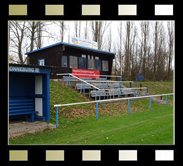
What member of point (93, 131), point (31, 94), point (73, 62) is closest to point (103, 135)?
point (93, 131)

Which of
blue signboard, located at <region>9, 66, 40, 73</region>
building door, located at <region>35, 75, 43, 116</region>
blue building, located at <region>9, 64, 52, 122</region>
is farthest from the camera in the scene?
building door, located at <region>35, 75, 43, 116</region>

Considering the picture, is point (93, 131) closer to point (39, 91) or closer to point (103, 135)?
point (103, 135)

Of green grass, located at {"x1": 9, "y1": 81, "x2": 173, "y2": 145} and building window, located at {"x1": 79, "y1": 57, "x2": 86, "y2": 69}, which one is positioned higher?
building window, located at {"x1": 79, "y1": 57, "x2": 86, "y2": 69}

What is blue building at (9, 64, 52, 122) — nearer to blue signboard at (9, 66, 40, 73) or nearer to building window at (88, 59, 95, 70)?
blue signboard at (9, 66, 40, 73)

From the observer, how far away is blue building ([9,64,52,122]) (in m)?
8.75

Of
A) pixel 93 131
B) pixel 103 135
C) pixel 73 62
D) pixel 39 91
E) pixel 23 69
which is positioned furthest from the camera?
pixel 73 62

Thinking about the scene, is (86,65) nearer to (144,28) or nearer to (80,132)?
(80,132)

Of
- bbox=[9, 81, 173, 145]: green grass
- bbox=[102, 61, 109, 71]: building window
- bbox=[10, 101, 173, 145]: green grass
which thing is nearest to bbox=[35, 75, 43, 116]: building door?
bbox=[9, 81, 173, 145]: green grass

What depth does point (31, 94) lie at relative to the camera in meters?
9.46

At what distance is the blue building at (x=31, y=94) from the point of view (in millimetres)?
8750

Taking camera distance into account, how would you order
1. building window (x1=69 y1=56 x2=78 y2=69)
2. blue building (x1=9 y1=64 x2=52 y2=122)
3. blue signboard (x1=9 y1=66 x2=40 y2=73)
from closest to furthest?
blue signboard (x1=9 y1=66 x2=40 y2=73)
blue building (x1=9 y1=64 x2=52 y2=122)
building window (x1=69 y1=56 x2=78 y2=69)

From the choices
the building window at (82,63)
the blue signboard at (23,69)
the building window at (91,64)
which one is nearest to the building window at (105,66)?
the building window at (91,64)

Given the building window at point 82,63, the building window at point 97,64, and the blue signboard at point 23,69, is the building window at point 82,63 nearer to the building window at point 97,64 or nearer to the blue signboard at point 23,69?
the building window at point 97,64
